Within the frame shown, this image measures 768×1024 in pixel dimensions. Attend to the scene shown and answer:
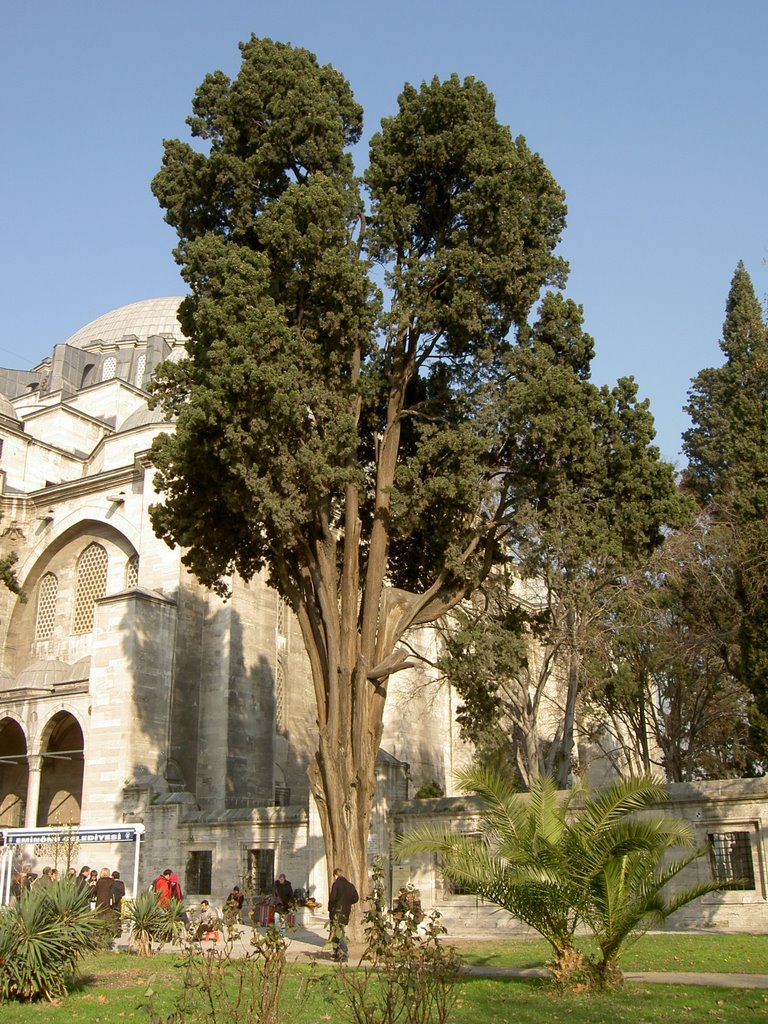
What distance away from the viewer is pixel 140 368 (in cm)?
4716

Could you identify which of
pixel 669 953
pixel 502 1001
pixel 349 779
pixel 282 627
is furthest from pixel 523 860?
pixel 282 627

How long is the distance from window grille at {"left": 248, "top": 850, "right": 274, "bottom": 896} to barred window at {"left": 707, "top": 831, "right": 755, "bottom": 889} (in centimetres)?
904

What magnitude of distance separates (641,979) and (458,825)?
8.20 m

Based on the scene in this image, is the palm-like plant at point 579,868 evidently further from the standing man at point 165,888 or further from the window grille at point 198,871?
the window grille at point 198,871

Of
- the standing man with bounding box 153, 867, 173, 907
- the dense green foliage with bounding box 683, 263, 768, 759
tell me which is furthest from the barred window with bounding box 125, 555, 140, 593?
the dense green foliage with bounding box 683, 263, 768, 759

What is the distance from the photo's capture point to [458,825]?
1856 cm

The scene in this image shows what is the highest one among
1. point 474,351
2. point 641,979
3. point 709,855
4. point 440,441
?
point 474,351

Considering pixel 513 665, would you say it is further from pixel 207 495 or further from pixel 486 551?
pixel 207 495

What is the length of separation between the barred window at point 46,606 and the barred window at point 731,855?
2277 cm

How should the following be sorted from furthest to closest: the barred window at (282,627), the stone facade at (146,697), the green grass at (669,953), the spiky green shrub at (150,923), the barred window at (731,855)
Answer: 1. the barred window at (282,627)
2. the stone facade at (146,697)
3. the barred window at (731,855)
4. the spiky green shrub at (150,923)
5. the green grass at (669,953)

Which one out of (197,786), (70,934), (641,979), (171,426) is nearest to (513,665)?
(641,979)

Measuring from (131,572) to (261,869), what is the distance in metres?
12.6

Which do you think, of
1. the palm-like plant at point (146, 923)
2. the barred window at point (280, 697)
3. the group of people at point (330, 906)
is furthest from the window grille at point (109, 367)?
the palm-like plant at point (146, 923)

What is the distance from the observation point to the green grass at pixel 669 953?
448 inches
